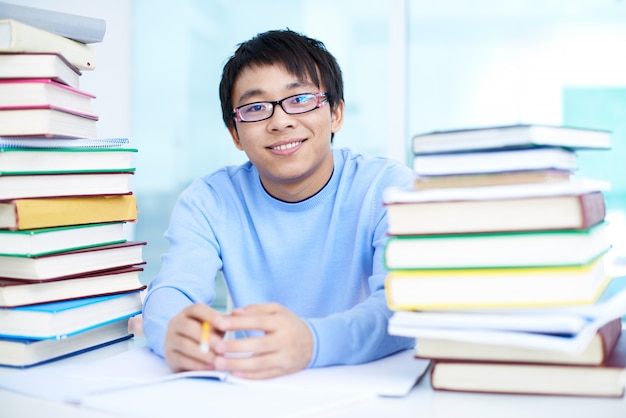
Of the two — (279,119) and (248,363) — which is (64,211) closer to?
(248,363)

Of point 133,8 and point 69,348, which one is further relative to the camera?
point 133,8

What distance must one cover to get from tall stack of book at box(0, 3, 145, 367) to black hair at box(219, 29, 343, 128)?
430 mm

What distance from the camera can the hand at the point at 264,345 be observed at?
0.89m

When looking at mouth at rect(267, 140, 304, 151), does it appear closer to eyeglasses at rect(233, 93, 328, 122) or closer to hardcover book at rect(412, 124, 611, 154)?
eyeglasses at rect(233, 93, 328, 122)

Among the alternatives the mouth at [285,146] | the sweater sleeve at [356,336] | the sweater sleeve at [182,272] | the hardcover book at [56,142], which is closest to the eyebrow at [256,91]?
the mouth at [285,146]

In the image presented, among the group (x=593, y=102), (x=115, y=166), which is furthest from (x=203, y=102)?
(x=115, y=166)

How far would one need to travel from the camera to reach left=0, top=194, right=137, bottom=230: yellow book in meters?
1.04

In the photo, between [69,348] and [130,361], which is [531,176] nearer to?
[130,361]

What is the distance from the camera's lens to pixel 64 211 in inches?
43.2

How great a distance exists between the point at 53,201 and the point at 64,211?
24 millimetres

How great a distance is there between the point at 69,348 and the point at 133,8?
421 centimetres

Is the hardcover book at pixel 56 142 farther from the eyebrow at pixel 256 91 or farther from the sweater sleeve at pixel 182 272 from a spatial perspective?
the eyebrow at pixel 256 91

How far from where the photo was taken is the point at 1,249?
1064 mm

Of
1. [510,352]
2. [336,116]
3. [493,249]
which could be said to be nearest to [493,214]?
[493,249]
